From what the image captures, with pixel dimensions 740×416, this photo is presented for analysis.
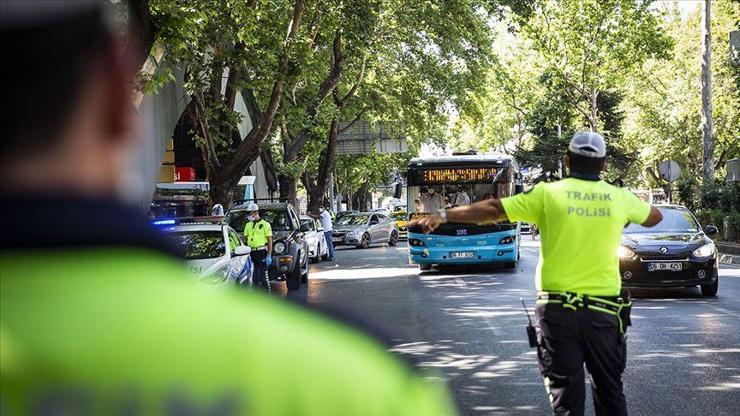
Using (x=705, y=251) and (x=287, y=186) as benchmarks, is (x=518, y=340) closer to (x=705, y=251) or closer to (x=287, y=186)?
(x=705, y=251)

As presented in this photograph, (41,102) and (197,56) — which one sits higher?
(197,56)

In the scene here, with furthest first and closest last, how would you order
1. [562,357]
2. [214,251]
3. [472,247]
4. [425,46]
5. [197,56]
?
[425,46]
[197,56]
[472,247]
[214,251]
[562,357]

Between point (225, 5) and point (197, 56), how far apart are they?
13.6 ft

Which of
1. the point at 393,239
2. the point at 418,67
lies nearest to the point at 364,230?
the point at 393,239

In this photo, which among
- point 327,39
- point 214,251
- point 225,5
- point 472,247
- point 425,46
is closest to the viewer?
point 214,251

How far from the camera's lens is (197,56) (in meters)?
22.7

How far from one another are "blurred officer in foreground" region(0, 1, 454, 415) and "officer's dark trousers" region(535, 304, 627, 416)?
3783 millimetres

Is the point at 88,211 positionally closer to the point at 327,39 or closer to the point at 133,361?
the point at 133,361

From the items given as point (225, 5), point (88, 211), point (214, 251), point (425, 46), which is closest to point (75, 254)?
point (88, 211)

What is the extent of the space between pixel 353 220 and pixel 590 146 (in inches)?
1392

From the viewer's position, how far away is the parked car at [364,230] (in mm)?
38500

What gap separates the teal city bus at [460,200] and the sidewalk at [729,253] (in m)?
5.91

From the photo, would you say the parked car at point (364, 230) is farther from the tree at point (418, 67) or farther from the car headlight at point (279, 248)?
the car headlight at point (279, 248)

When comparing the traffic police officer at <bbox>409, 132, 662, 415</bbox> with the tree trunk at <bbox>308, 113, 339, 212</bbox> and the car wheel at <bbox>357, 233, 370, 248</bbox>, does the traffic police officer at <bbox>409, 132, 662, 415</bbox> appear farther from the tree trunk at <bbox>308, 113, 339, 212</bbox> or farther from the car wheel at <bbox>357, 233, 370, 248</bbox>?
the car wheel at <bbox>357, 233, 370, 248</bbox>
